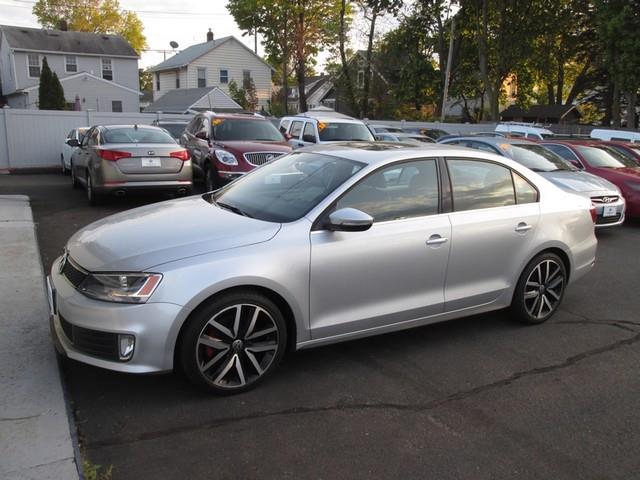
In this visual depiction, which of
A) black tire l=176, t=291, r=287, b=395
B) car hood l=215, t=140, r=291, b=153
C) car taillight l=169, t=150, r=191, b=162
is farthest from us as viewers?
car hood l=215, t=140, r=291, b=153

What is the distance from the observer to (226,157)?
35.3 ft

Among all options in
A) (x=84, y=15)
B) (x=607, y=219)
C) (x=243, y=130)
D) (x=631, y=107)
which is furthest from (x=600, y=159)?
(x=84, y=15)

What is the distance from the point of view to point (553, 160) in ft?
34.1

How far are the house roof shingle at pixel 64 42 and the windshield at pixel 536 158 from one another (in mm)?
37251

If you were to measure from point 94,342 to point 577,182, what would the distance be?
828 cm

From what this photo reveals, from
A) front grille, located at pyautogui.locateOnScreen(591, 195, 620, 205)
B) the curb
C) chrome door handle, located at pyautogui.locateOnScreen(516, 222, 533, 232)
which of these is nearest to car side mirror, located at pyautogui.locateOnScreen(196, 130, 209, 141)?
the curb

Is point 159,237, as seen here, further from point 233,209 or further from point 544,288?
point 544,288

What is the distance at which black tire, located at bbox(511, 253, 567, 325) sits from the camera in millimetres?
5047

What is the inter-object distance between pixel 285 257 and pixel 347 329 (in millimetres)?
753

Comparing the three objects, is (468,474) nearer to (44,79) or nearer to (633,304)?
(633,304)

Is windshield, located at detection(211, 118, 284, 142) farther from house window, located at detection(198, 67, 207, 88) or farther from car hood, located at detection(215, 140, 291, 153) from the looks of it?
house window, located at detection(198, 67, 207, 88)

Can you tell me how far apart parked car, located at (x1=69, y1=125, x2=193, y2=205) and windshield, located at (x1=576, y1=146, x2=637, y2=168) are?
26.0 feet

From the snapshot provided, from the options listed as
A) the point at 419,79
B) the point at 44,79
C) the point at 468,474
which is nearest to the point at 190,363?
the point at 468,474

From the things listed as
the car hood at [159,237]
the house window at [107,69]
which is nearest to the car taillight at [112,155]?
the car hood at [159,237]
